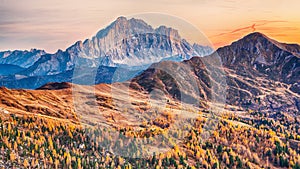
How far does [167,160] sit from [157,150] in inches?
389

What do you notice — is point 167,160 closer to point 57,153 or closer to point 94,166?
point 94,166

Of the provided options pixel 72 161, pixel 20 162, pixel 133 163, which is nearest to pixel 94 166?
pixel 72 161

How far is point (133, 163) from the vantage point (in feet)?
600

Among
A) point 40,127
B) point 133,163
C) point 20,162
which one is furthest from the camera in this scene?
point 40,127

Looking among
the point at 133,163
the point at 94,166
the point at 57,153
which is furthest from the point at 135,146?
the point at 57,153

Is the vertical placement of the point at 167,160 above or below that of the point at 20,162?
below

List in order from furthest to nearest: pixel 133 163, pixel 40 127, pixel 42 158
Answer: pixel 40 127 < pixel 133 163 < pixel 42 158

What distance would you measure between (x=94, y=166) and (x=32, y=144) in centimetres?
3161

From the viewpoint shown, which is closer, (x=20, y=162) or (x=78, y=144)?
(x=20, y=162)

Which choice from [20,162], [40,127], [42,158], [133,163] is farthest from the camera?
[40,127]

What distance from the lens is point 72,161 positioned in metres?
169

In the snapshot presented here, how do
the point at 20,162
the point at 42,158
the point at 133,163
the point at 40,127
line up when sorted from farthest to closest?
the point at 40,127 → the point at 133,163 → the point at 42,158 → the point at 20,162

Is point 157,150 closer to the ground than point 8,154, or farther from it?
closer to the ground

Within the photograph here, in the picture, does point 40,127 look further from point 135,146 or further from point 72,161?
point 135,146
